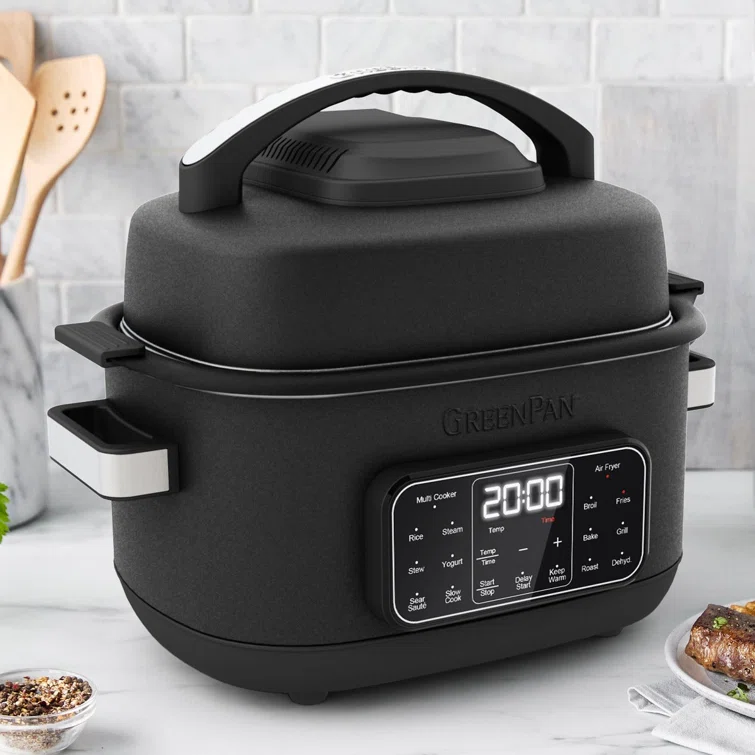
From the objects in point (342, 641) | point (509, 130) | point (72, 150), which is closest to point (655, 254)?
point (342, 641)

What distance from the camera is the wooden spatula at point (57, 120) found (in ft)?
3.96

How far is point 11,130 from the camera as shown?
3.83ft

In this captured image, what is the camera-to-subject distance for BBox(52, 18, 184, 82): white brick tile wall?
1270mm

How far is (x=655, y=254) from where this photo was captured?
0.87 metres

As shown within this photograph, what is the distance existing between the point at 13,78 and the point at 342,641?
Result: 0.65 meters

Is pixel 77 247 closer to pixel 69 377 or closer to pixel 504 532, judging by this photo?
pixel 69 377

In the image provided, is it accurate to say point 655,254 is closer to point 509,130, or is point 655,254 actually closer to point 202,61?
point 509,130

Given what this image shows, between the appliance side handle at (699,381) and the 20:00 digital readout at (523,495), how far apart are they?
18cm

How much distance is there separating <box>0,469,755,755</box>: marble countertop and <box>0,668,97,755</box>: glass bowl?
0.02 meters

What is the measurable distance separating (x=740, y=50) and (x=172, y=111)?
1.95 feet

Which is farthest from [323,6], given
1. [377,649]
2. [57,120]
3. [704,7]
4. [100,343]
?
[377,649]

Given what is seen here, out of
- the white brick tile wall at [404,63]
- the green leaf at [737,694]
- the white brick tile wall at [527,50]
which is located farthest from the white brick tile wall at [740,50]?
the green leaf at [737,694]

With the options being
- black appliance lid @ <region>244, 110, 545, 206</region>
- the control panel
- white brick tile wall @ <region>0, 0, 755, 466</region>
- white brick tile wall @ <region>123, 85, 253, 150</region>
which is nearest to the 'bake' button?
the control panel

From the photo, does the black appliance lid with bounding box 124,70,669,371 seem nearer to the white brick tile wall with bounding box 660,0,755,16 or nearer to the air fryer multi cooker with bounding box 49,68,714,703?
the air fryer multi cooker with bounding box 49,68,714,703
